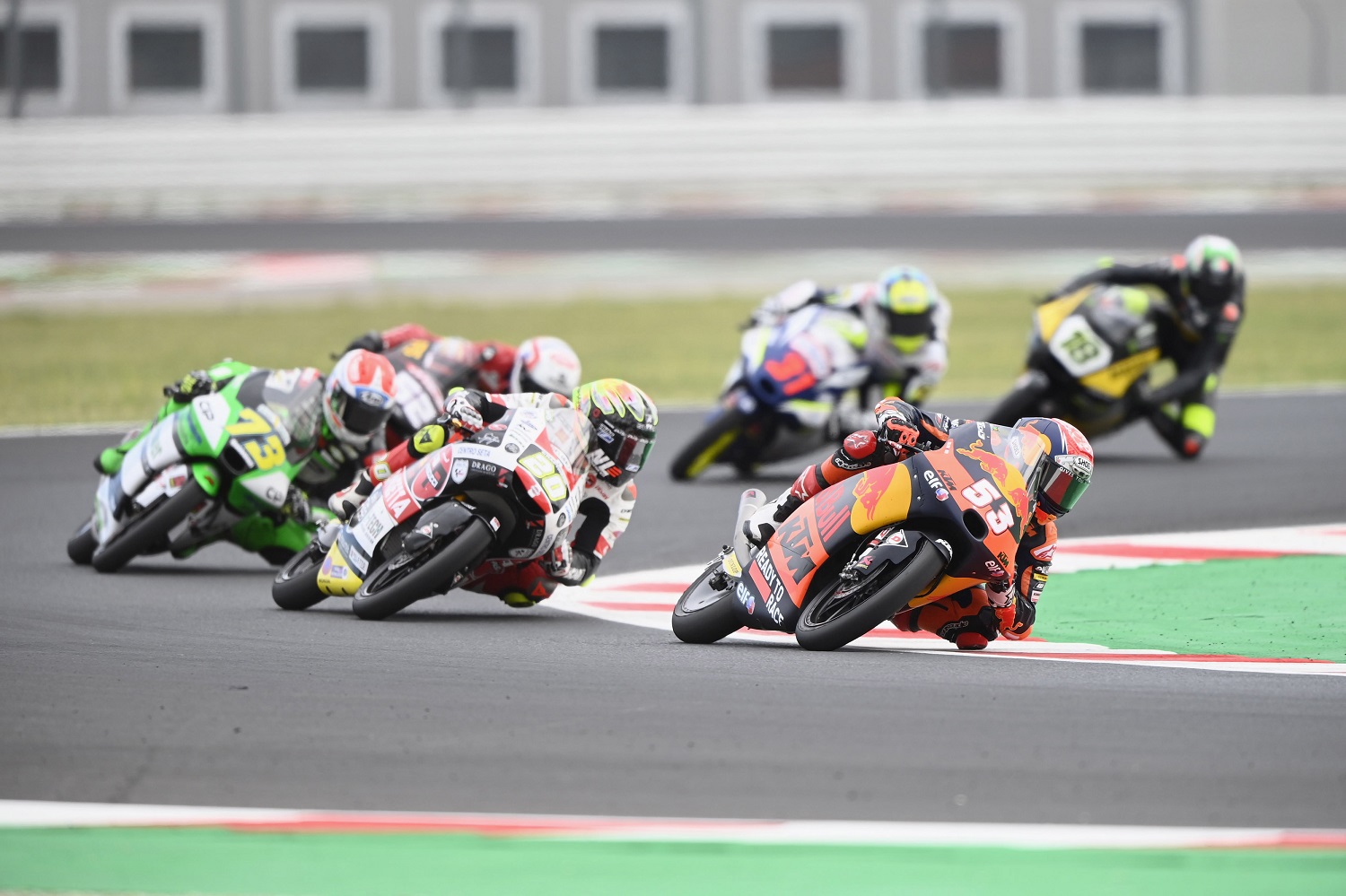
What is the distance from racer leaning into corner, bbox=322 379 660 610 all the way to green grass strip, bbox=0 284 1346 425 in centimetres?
752

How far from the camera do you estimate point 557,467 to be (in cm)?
738

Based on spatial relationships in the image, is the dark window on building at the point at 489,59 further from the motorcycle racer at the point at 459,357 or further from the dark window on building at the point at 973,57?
the motorcycle racer at the point at 459,357

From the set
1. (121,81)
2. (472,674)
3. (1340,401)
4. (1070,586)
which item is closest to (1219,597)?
(1070,586)

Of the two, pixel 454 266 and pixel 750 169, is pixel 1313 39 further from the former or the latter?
pixel 454 266

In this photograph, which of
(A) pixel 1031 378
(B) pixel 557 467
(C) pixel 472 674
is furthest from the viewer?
(A) pixel 1031 378

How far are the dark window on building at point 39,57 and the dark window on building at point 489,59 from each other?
506 centimetres

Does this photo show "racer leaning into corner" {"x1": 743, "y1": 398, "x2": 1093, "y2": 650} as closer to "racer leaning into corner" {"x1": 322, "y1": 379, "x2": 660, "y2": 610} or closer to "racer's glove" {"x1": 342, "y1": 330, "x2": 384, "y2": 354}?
"racer leaning into corner" {"x1": 322, "y1": 379, "x2": 660, "y2": 610}

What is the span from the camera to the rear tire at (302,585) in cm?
772

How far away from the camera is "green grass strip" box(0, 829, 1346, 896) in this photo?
13.7ft

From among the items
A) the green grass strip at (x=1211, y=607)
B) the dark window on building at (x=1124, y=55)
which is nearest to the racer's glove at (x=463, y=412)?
the green grass strip at (x=1211, y=607)

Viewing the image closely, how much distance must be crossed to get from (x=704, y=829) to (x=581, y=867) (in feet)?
1.24

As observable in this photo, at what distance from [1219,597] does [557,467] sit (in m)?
2.97

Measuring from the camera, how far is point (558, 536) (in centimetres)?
748

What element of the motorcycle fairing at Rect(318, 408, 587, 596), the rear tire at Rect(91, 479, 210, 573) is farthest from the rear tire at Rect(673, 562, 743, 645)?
the rear tire at Rect(91, 479, 210, 573)
